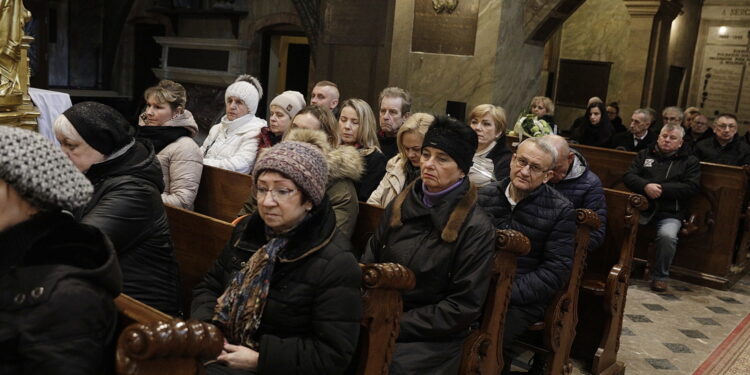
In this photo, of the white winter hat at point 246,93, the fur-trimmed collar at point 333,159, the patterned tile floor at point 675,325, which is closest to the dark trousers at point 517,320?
the patterned tile floor at point 675,325

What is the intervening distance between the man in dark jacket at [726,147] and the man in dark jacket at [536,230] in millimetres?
4169

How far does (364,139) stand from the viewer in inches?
159

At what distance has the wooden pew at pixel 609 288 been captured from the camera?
12.7ft

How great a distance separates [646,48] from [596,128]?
333 cm

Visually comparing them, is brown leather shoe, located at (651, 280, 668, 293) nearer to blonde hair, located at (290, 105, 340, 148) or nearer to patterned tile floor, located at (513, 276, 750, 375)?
patterned tile floor, located at (513, 276, 750, 375)

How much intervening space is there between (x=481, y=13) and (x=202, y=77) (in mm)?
5957

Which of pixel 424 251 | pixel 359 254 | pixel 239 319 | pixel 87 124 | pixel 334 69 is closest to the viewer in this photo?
pixel 239 319

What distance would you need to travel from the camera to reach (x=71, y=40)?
1452 cm

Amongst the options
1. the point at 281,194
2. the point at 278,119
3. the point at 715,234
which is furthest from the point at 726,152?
the point at 281,194

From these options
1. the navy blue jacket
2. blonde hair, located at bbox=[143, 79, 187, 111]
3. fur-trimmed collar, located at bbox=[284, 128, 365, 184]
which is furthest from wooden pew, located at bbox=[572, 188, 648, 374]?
blonde hair, located at bbox=[143, 79, 187, 111]

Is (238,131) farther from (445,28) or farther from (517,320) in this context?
(445,28)

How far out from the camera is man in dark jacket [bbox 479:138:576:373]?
10.5 ft

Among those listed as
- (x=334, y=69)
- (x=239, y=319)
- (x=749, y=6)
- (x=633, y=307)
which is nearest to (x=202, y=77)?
(x=334, y=69)

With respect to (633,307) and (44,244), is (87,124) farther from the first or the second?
(633,307)
